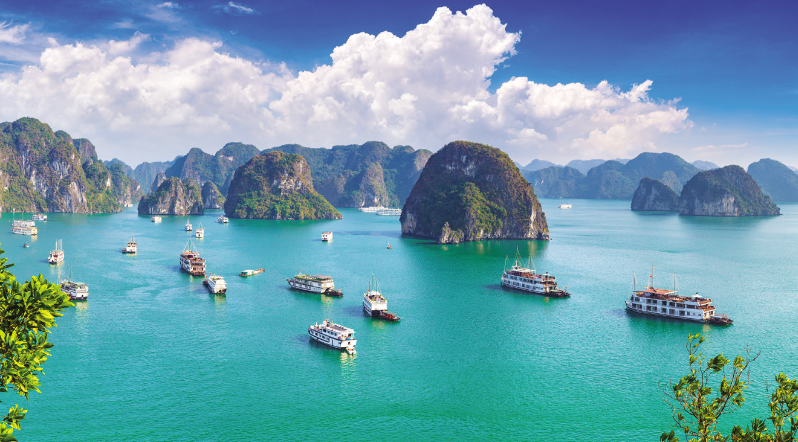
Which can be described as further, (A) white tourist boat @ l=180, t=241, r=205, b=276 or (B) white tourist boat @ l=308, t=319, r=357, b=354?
(A) white tourist boat @ l=180, t=241, r=205, b=276

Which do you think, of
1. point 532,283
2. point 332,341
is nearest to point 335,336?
point 332,341

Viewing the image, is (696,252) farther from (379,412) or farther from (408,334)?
(379,412)

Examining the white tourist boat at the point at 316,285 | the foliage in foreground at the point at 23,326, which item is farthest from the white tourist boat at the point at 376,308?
the foliage in foreground at the point at 23,326

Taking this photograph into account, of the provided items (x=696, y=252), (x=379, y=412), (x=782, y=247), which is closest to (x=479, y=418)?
(x=379, y=412)

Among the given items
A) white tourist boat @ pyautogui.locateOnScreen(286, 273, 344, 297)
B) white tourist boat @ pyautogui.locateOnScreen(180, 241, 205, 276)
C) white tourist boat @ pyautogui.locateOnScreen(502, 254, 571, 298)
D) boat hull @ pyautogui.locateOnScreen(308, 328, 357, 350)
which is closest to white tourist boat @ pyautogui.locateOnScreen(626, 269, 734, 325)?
white tourist boat @ pyautogui.locateOnScreen(502, 254, 571, 298)

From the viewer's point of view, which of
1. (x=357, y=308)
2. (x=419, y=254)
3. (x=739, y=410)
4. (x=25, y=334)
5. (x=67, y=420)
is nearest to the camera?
(x=25, y=334)

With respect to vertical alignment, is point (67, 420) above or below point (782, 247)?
below

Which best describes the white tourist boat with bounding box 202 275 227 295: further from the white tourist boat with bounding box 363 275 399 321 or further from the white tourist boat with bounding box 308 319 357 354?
the white tourist boat with bounding box 308 319 357 354
